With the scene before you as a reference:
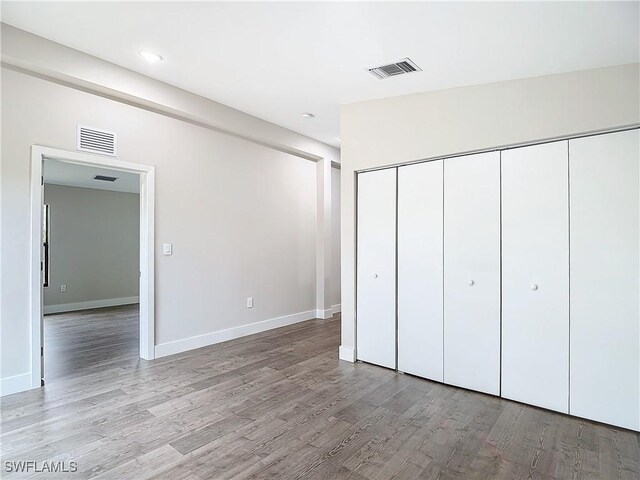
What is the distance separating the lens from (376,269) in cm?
380

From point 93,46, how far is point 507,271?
13.0ft

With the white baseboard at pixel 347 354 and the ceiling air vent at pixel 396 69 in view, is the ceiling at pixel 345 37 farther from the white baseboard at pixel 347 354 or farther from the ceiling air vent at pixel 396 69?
the white baseboard at pixel 347 354

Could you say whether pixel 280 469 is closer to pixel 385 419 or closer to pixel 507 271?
pixel 385 419

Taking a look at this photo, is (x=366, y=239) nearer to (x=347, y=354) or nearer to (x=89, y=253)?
(x=347, y=354)

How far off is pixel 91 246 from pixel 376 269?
22.0 ft

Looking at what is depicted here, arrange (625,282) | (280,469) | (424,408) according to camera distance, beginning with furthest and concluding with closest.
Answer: (424,408), (625,282), (280,469)

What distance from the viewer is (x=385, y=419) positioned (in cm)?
262

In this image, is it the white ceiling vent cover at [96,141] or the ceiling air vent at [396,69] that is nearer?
the ceiling air vent at [396,69]

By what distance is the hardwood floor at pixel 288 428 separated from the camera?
2.06 metres

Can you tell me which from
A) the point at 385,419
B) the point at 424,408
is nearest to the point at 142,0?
the point at 385,419

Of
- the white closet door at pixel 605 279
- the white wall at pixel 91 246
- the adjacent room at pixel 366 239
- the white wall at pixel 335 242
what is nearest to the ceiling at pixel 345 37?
the adjacent room at pixel 366 239

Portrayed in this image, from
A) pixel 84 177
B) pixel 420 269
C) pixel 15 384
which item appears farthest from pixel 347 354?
pixel 84 177

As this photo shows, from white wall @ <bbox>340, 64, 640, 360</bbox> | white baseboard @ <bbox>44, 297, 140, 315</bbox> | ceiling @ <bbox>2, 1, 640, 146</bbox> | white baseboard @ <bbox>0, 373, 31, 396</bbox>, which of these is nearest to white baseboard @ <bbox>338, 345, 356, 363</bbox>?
white wall @ <bbox>340, 64, 640, 360</bbox>

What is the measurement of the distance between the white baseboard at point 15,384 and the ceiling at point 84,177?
3.34m
